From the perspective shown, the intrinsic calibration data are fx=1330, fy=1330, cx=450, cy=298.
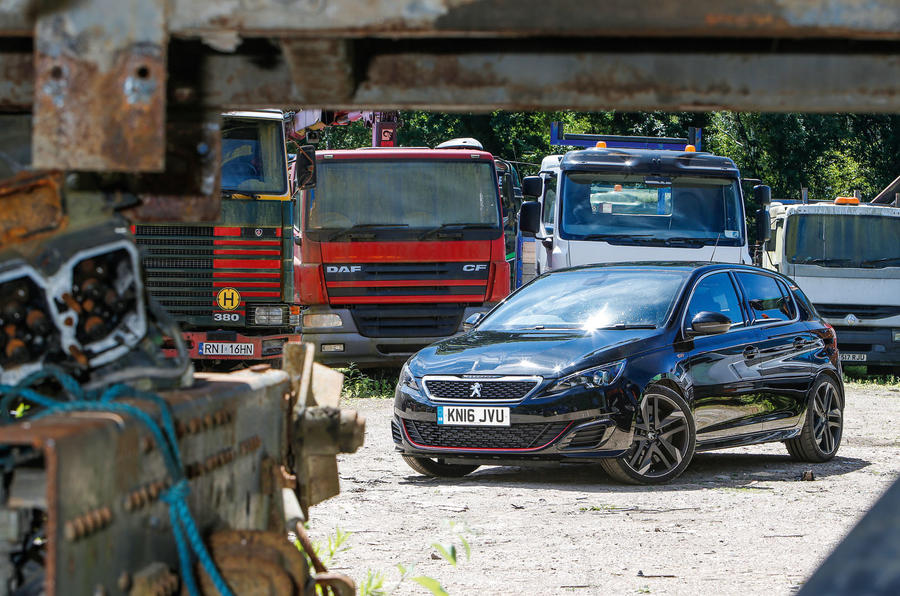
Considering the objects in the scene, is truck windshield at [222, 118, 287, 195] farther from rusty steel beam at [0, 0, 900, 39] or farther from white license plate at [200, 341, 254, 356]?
rusty steel beam at [0, 0, 900, 39]

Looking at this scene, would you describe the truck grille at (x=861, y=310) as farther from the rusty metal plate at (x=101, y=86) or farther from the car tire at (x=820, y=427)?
the rusty metal plate at (x=101, y=86)

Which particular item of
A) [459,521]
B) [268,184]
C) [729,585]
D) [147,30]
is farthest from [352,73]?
[268,184]

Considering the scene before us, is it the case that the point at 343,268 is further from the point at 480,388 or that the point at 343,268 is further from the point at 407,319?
the point at 480,388

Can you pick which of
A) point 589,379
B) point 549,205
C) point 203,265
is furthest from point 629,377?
point 549,205

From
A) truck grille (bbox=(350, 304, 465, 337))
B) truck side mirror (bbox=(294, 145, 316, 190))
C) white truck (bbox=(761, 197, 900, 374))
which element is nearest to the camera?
truck side mirror (bbox=(294, 145, 316, 190))

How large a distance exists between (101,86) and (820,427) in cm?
936

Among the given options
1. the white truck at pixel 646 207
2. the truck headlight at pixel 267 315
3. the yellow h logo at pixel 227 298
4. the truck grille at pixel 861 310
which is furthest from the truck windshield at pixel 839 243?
the yellow h logo at pixel 227 298

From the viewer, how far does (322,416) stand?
377 centimetres

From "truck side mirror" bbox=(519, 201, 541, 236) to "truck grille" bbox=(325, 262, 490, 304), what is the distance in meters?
1.20

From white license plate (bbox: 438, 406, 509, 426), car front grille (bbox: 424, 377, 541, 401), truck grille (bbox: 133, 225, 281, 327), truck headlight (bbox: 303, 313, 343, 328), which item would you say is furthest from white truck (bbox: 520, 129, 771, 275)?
white license plate (bbox: 438, 406, 509, 426)

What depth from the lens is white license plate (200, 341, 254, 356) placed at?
13773mm

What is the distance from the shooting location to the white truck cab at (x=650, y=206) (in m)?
16.5

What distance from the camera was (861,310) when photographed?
20.5 m

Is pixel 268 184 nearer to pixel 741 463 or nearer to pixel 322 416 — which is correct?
pixel 741 463
